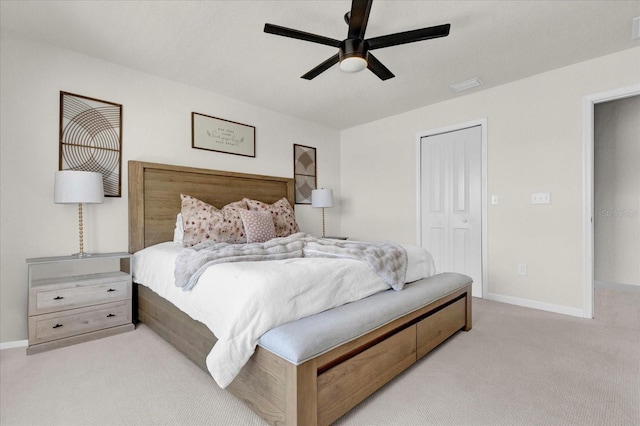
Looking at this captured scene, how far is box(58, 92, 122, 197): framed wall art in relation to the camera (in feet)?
8.68

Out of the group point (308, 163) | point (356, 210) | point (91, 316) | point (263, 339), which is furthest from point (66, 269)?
point (356, 210)

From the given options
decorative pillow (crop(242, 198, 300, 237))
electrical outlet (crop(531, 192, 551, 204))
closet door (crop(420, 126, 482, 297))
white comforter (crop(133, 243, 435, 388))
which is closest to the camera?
white comforter (crop(133, 243, 435, 388))

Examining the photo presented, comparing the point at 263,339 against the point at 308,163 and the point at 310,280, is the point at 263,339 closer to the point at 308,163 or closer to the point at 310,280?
the point at 310,280

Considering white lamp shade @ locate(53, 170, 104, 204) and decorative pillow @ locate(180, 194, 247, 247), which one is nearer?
white lamp shade @ locate(53, 170, 104, 204)

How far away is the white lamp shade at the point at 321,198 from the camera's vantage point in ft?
14.3

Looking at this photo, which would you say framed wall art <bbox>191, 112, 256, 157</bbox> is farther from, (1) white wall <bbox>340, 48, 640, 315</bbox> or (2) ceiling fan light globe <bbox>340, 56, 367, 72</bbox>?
(1) white wall <bbox>340, 48, 640, 315</bbox>

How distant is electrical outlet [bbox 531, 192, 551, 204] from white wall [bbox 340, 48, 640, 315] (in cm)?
4

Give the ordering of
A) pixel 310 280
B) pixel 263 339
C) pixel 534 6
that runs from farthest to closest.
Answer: pixel 534 6, pixel 310 280, pixel 263 339

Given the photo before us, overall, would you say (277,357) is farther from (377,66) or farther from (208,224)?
(377,66)

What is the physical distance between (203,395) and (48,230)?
2028 mm

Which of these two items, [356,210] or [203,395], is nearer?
[203,395]

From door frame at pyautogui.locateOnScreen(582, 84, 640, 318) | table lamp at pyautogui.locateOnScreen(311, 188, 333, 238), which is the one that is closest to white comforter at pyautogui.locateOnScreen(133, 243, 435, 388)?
door frame at pyautogui.locateOnScreen(582, 84, 640, 318)

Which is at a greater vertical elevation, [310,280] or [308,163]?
[308,163]

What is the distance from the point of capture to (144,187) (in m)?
3.00
